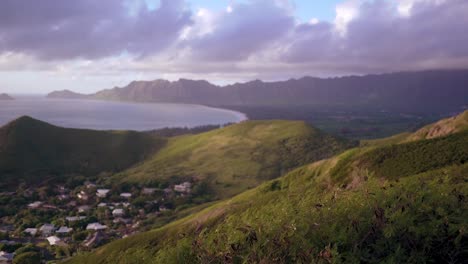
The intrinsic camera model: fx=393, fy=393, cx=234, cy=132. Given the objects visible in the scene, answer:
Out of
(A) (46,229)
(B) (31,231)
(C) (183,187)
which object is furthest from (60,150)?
(A) (46,229)

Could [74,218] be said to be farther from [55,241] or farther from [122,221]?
[55,241]

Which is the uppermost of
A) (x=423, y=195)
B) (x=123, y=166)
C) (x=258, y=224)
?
(x=423, y=195)

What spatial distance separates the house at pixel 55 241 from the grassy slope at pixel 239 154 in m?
27.0

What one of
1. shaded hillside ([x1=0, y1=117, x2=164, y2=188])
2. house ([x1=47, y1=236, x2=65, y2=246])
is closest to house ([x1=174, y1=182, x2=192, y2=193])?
house ([x1=47, y1=236, x2=65, y2=246])

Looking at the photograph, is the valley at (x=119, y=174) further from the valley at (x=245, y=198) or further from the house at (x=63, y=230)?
the valley at (x=245, y=198)

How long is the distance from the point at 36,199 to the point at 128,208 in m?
18.0

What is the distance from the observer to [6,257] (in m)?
36.2

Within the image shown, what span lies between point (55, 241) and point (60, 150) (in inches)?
2261

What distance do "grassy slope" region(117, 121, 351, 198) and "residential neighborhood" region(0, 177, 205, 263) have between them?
7.80 metres

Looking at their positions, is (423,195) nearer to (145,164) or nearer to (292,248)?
(292,248)

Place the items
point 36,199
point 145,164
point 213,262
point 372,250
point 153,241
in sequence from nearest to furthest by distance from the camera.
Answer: point 372,250 → point 213,262 → point 153,241 → point 36,199 → point 145,164

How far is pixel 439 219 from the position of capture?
19.1ft

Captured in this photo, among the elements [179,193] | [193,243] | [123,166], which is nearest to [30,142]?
[123,166]

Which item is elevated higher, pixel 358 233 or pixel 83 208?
pixel 358 233
